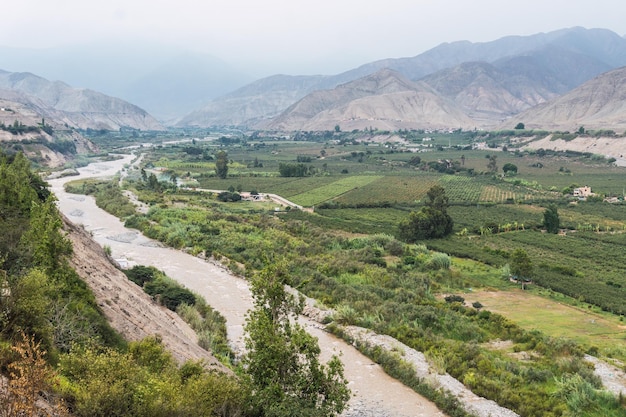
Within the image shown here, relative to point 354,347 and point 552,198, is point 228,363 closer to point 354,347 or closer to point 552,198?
point 354,347

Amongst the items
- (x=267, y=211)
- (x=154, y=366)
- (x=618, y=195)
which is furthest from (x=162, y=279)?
(x=618, y=195)

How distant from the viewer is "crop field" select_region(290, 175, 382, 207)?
8950cm

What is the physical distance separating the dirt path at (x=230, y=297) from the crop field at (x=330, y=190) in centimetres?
3267

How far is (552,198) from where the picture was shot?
9219cm

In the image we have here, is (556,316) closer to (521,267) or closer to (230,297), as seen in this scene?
(521,267)

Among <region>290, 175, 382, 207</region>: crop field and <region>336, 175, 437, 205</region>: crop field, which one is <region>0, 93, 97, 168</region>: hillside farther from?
<region>336, 175, 437, 205</region>: crop field

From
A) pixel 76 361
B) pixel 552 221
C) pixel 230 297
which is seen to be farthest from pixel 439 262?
pixel 76 361

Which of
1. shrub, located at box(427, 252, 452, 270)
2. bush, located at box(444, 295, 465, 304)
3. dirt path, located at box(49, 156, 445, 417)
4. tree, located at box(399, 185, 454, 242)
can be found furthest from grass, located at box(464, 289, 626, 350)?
tree, located at box(399, 185, 454, 242)

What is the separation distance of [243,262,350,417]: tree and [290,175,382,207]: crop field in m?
66.6

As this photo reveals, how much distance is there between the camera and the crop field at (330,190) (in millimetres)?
89500

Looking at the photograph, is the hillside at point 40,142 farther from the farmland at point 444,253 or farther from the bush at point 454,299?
the bush at point 454,299

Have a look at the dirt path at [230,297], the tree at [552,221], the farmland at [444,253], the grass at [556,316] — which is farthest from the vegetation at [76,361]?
the tree at [552,221]

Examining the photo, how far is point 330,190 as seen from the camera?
100625 mm

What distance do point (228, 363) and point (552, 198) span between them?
8167 centimetres
